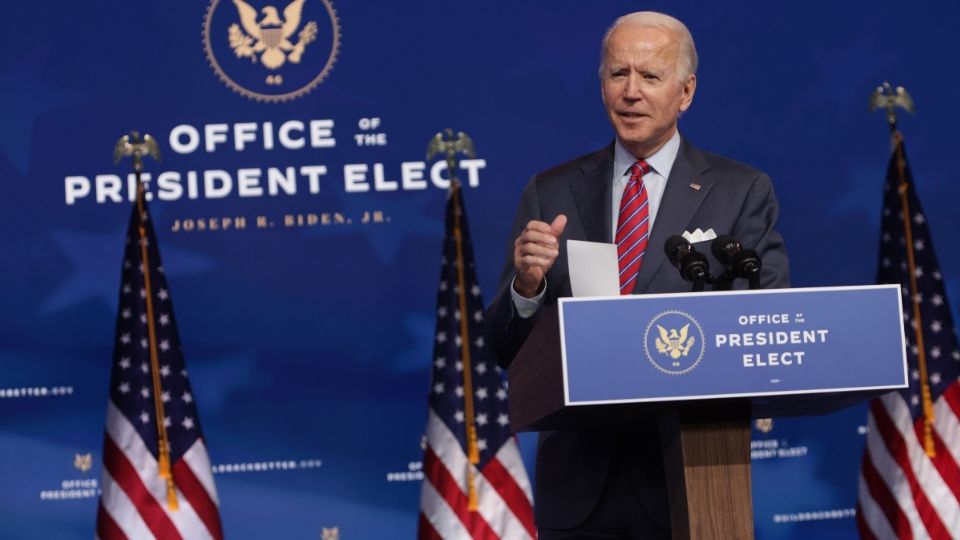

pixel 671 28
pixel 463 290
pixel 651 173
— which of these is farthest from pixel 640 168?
pixel 463 290

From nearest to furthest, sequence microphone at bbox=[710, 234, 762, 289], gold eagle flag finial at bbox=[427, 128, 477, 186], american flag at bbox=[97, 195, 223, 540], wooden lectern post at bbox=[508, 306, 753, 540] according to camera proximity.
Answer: wooden lectern post at bbox=[508, 306, 753, 540] → microphone at bbox=[710, 234, 762, 289] → american flag at bbox=[97, 195, 223, 540] → gold eagle flag finial at bbox=[427, 128, 477, 186]

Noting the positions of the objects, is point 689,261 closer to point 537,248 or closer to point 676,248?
point 676,248

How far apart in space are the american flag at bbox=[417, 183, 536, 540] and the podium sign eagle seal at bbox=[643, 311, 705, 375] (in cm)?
365

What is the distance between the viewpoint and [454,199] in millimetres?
5609

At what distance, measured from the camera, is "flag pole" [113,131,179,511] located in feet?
17.3

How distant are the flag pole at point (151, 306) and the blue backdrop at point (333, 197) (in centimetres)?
16

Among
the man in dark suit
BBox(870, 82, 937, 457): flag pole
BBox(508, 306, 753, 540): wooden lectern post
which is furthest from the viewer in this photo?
BBox(870, 82, 937, 457): flag pole

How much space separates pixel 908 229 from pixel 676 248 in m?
3.90

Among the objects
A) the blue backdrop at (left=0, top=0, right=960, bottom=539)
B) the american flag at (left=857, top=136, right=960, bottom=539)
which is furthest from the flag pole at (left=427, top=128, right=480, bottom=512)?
the american flag at (left=857, top=136, right=960, bottom=539)

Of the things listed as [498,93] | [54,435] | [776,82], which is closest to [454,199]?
[498,93]

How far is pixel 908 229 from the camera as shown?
566cm

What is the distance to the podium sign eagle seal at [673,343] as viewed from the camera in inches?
72.9

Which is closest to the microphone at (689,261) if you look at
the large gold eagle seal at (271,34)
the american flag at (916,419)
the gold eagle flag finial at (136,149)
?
the american flag at (916,419)

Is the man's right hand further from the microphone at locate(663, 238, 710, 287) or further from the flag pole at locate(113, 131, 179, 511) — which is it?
the flag pole at locate(113, 131, 179, 511)
